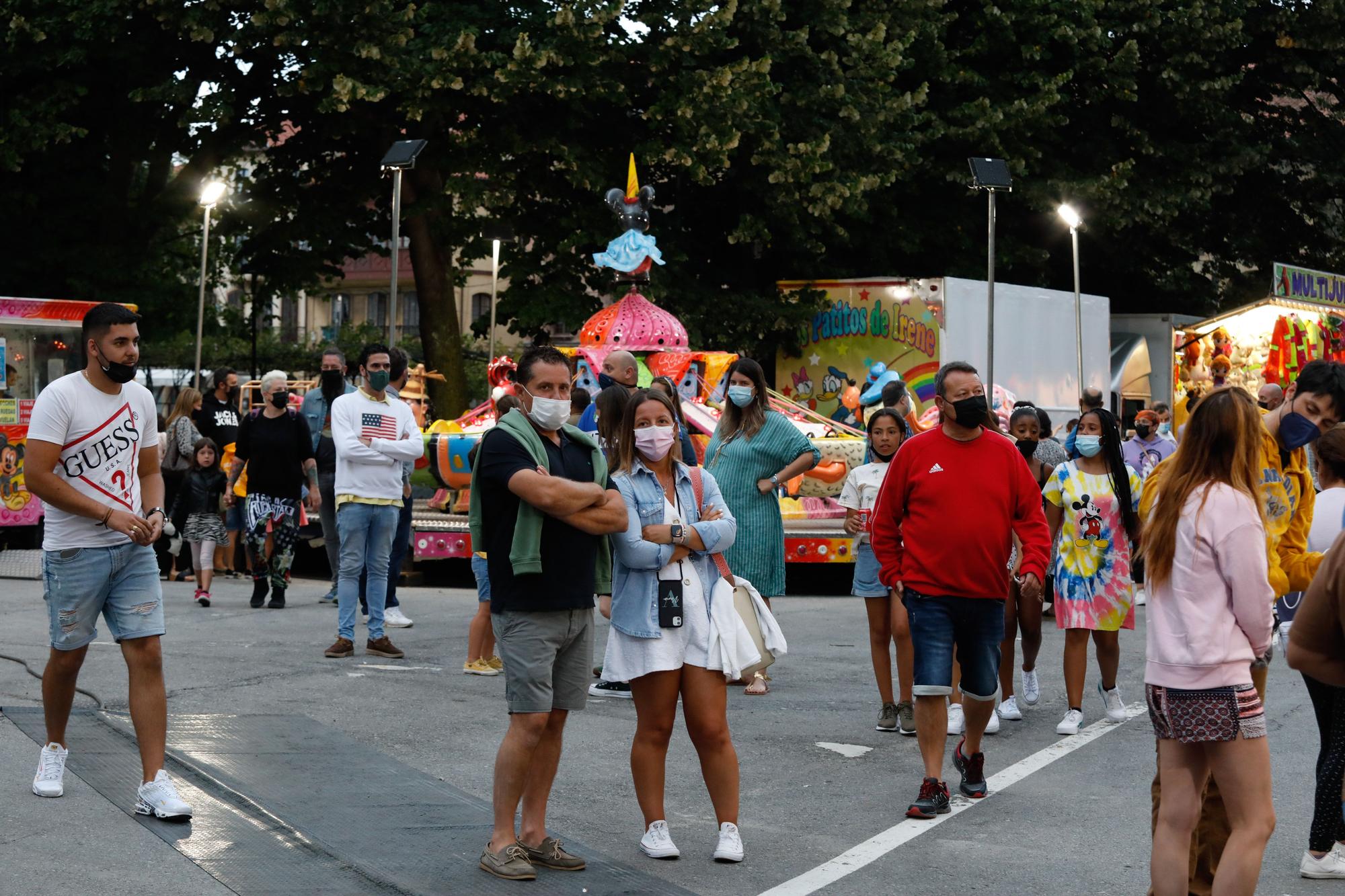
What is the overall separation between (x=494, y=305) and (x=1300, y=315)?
13.0m

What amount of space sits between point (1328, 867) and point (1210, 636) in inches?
59.8

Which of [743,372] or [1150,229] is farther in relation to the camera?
[1150,229]

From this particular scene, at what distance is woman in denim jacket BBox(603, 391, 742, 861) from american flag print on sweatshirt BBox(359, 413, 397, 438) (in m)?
4.60

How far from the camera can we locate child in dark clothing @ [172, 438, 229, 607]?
44.8 ft

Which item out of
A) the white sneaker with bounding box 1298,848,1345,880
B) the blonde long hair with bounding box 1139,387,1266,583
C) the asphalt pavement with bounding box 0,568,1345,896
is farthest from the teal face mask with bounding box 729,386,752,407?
the blonde long hair with bounding box 1139,387,1266,583

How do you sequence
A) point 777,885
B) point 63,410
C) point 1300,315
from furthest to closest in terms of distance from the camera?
point 1300,315 < point 63,410 < point 777,885

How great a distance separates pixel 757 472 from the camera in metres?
9.56

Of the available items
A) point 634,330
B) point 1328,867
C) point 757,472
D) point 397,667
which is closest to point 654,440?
point 1328,867

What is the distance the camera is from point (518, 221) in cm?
2355

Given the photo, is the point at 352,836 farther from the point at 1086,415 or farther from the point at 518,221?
the point at 518,221

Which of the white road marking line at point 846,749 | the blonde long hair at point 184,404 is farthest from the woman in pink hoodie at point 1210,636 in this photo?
the blonde long hair at point 184,404

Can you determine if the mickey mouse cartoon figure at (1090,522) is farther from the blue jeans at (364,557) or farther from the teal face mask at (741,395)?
the blue jeans at (364,557)

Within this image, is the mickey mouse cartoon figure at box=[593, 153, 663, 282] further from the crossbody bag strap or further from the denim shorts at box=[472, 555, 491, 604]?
the crossbody bag strap

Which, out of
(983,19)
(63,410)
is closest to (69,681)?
(63,410)
